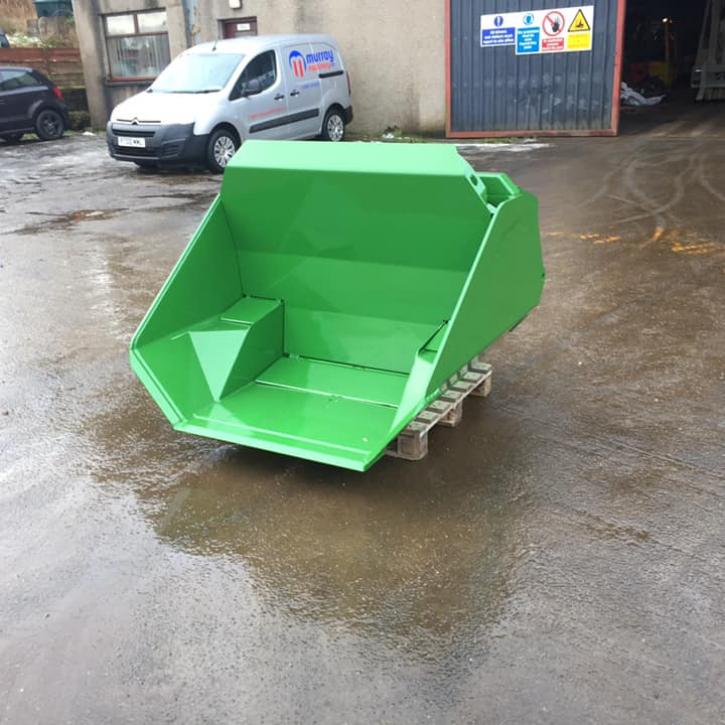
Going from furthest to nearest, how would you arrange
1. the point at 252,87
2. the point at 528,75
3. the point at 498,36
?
1. the point at 528,75
2. the point at 498,36
3. the point at 252,87

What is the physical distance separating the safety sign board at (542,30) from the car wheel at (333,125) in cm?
282

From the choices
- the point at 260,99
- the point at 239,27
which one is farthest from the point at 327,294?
the point at 239,27

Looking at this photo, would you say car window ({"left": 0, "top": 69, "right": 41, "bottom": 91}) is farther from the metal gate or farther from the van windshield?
the metal gate

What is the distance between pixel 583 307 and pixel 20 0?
107 ft

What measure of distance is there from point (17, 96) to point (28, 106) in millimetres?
335

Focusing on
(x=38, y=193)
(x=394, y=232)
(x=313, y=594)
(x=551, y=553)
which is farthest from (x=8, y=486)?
(x=38, y=193)

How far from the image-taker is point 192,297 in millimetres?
4152

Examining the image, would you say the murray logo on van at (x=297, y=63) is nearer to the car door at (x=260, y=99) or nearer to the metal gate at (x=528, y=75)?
the car door at (x=260, y=99)

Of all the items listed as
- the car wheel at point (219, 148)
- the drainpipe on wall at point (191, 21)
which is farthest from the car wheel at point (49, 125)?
the car wheel at point (219, 148)

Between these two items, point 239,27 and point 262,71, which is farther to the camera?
point 239,27

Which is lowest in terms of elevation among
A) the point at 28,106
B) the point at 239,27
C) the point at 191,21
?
the point at 28,106

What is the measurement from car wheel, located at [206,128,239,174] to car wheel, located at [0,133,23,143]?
734cm

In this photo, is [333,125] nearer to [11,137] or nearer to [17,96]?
[17,96]

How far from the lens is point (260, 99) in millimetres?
12086
